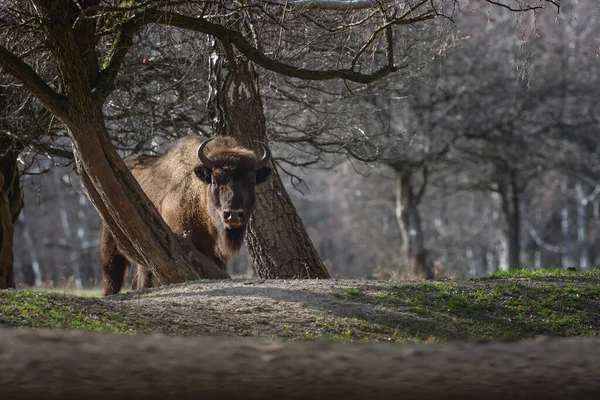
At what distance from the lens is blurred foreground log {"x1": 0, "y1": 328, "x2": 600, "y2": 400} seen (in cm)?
376

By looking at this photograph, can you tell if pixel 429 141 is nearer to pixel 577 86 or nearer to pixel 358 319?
pixel 577 86

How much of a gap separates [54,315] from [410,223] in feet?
82.1

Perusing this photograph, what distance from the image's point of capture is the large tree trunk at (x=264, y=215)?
1242 cm

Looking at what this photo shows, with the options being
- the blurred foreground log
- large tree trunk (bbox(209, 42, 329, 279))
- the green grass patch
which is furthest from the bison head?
the blurred foreground log

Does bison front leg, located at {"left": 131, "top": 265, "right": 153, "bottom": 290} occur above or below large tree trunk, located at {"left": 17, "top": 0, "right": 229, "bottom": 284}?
below

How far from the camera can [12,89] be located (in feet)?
43.8

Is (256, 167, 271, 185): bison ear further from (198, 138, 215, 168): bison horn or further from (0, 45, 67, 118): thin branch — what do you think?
(0, 45, 67, 118): thin branch

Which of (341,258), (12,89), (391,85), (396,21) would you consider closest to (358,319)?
(396,21)

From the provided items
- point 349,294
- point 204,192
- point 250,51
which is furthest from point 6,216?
point 349,294

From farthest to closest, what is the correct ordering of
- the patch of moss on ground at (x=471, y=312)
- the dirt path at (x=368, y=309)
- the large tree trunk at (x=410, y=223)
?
the large tree trunk at (x=410, y=223) < the patch of moss on ground at (x=471, y=312) < the dirt path at (x=368, y=309)

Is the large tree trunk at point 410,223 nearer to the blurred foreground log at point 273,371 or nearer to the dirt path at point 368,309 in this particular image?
the dirt path at point 368,309

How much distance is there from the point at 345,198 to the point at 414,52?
3038 centimetres

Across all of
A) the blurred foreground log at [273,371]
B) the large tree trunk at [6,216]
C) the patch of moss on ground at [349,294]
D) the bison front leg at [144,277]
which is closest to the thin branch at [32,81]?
the bison front leg at [144,277]

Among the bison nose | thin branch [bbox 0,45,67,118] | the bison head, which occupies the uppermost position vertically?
thin branch [bbox 0,45,67,118]
